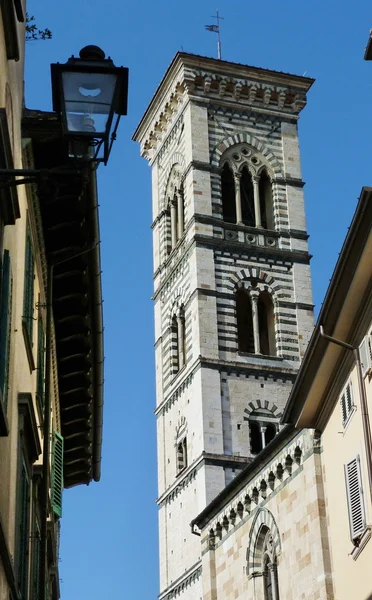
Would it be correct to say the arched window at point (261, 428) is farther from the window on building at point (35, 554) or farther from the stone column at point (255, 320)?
the window on building at point (35, 554)

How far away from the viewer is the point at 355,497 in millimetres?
13625

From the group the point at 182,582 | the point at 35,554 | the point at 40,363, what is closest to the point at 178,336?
the point at 182,582

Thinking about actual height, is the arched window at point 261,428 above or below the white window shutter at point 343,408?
above

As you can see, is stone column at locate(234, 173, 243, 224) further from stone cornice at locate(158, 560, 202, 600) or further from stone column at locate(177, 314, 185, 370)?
stone cornice at locate(158, 560, 202, 600)

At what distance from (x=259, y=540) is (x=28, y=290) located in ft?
34.5

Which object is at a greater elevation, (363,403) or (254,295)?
(254,295)

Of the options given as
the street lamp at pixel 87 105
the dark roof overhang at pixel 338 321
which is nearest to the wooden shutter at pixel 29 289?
the dark roof overhang at pixel 338 321

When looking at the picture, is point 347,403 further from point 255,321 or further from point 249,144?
point 249,144

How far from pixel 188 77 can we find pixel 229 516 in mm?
25205

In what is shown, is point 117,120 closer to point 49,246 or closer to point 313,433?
point 49,246

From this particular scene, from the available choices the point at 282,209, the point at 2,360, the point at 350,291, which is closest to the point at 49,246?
the point at 350,291

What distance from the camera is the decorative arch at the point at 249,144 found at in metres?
41.9

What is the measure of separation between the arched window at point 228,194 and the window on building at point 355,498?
27.7m

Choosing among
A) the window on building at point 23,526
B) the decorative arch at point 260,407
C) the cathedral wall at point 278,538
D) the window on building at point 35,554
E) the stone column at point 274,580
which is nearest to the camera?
the window on building at point 23,526
